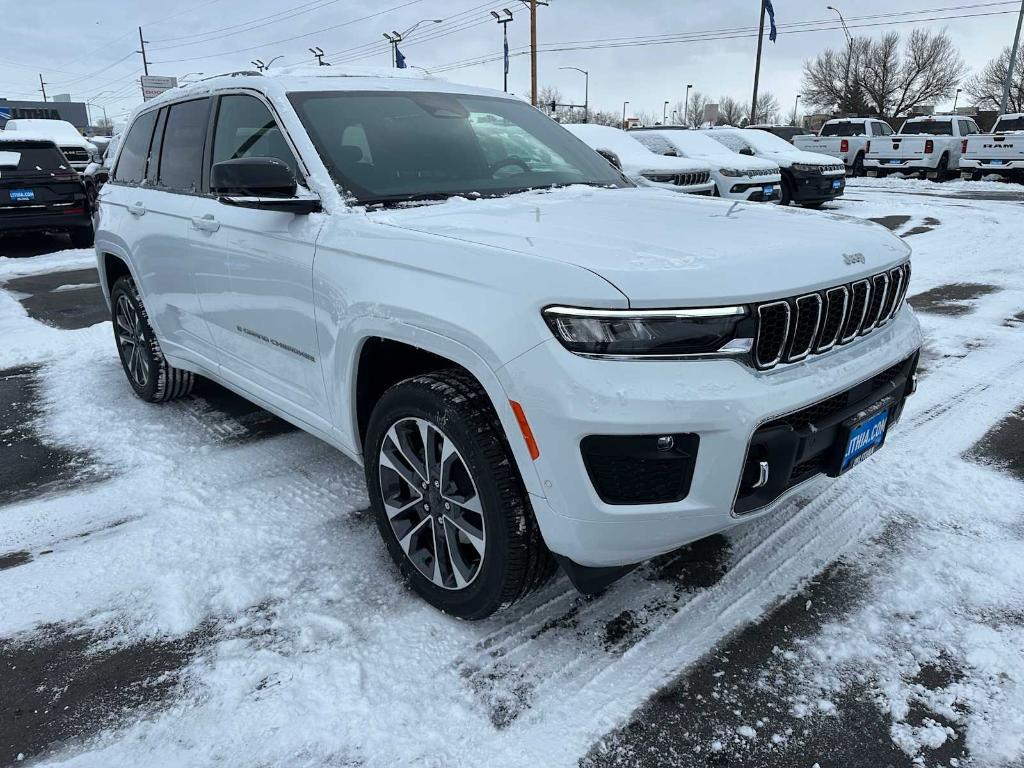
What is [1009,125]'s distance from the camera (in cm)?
2334

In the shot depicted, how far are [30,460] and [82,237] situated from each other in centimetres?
1024

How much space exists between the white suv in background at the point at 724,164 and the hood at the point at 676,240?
900cm

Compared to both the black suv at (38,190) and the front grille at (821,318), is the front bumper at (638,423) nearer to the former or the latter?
the front grille at (821,318)

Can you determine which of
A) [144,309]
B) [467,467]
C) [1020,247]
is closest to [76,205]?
[144,309]

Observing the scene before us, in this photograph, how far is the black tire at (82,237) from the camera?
12.2 metres

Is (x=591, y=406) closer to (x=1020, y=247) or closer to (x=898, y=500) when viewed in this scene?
(x=898, y=500)

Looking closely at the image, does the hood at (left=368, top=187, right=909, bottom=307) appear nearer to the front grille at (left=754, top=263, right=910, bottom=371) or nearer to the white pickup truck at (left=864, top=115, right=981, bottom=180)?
the front grille at (left=754, top=263, right=910, bottom=371)

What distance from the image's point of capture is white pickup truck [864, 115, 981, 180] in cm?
2223

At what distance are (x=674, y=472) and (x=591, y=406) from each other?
0.31 m

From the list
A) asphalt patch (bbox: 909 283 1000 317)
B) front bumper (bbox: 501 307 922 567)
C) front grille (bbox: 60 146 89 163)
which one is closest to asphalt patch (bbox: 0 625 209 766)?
front bumper (bbox: 501 307 922 567)

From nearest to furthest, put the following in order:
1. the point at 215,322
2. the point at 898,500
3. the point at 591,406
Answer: the point at 591,406 → the point at 898,500 → the point at 215,322

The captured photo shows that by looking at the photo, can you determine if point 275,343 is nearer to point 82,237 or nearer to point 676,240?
point 676,240

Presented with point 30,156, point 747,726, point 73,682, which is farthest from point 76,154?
point 747,726

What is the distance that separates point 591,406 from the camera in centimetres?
195
